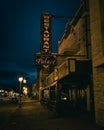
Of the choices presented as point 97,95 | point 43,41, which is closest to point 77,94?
point 43,41

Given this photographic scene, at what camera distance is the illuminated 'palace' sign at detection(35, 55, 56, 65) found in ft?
80.8

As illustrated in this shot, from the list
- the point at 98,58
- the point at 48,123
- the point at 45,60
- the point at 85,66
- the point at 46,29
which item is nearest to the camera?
the point at 98,58

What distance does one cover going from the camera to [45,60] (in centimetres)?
2531

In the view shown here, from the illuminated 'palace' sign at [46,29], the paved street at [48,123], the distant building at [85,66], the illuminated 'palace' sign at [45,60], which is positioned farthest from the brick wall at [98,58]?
the illuminated 'palace' sign at [46,29]

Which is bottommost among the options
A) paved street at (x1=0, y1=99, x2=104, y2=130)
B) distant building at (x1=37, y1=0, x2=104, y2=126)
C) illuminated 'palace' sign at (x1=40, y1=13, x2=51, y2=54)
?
paved street at (x1=0, y1=99, x2=104, y2=130)

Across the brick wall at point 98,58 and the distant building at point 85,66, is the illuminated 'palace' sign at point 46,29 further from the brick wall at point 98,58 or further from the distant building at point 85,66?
the brick wall at point 98,58

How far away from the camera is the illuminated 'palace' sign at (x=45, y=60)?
80.8 feet

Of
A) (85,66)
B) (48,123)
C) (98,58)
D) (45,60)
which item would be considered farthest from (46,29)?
(98,58)

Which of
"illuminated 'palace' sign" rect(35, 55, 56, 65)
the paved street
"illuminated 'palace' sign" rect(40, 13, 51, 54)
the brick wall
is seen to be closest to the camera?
the brick wall

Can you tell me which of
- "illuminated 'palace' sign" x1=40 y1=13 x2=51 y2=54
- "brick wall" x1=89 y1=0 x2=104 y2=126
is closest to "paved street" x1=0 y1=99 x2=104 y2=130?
"brick wall" x1=89 y1=0 x2=104 y2=126

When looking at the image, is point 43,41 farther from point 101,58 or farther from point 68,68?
point 101,58

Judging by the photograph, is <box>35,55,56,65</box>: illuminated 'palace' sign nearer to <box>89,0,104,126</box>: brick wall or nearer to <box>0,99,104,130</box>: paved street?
<box>0,99,104,130</box>: paved street

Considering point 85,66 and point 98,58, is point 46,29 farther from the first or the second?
point 98,58

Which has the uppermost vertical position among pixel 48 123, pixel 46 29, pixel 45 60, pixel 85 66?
pixel 46 29
